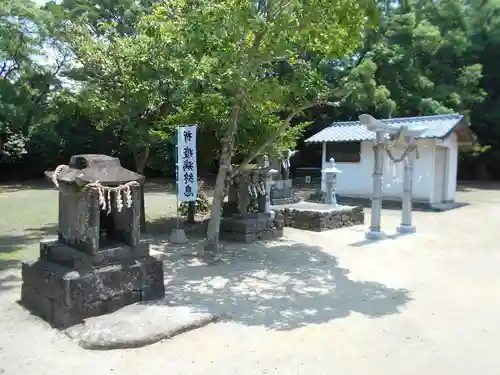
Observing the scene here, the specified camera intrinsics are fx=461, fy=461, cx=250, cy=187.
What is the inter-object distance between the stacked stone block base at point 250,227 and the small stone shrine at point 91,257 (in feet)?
14.2

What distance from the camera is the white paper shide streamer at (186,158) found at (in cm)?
912

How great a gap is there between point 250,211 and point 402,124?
9377 millimetres

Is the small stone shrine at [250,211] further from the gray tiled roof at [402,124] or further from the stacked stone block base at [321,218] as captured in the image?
the gray tiled roof at [402,124]

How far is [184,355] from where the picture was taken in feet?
14.1

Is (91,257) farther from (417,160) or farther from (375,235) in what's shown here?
(417,160)

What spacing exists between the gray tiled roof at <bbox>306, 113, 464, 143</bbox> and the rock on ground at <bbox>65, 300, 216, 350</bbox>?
504 inches

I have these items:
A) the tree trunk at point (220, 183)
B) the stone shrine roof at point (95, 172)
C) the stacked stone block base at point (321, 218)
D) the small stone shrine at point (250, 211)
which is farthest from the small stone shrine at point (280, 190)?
the stone shrine roof at point (95, 172)

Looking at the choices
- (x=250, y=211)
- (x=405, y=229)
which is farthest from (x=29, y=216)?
(x=405, y=229)

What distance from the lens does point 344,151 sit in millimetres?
18828

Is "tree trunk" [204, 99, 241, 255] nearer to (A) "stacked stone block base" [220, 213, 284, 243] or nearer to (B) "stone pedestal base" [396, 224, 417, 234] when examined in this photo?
(A) "stacked stone block base" [220, 213, 284, 243]

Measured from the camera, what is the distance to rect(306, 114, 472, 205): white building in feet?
54.4

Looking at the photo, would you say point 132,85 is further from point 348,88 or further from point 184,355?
point 184,355

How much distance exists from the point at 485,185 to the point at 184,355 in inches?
1004

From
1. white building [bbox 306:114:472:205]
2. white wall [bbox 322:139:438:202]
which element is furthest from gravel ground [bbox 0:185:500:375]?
white building [bbox 306:114:472:205]
